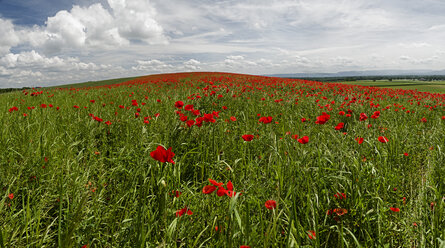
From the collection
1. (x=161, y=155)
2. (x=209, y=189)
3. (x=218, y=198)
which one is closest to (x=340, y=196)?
(x=218, y=198)

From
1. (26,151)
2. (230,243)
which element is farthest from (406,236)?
(26,151)

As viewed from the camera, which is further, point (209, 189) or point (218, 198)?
point (218, 198)

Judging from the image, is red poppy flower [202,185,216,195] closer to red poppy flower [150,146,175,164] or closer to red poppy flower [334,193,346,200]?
red poppy flower [150,146,175,164]

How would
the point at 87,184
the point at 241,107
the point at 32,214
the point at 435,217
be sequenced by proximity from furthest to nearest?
the point at 241,107, the point at 87,184, the point at 32,214, the point at 435,217

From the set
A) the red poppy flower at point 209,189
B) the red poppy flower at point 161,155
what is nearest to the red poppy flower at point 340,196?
the red poppy flower at point 209,189

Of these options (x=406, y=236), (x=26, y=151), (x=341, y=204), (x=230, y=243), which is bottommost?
(x=406, y=236)

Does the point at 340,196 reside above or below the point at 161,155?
below

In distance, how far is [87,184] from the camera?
208cm

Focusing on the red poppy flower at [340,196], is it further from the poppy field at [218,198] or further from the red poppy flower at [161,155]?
the red poppy flower at [161,155]

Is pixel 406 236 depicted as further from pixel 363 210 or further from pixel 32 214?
pixel 32 214

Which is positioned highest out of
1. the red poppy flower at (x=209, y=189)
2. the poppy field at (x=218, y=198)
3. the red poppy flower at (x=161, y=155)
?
the red poppy flower at (x=161, y=155)

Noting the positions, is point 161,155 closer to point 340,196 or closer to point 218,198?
point 218,198

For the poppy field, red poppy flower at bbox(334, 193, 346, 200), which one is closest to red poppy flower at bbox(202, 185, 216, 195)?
the poppy field

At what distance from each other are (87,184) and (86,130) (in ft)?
4.59
